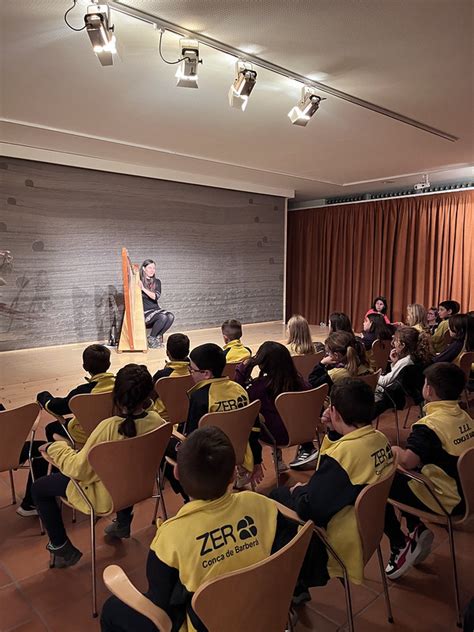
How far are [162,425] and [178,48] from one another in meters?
2.78

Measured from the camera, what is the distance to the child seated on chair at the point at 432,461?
194 centimetres

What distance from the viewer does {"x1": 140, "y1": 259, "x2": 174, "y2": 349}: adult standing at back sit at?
766cm

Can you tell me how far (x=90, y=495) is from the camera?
6.48 ft

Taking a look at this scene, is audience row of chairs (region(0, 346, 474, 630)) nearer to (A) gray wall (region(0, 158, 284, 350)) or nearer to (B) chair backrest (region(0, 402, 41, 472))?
(B) chair backrest (region(0, 402, 41, 472))

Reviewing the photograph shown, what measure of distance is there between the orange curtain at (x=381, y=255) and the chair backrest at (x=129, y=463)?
8.16 metres

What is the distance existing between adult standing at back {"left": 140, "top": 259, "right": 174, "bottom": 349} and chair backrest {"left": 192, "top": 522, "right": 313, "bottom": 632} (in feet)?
21.5

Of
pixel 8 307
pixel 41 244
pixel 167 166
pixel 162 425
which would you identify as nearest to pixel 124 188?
pixel 167 166

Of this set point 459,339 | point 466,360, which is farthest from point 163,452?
point 459,339

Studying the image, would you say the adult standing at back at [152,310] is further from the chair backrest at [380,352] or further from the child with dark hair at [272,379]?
the child with dark hair at [272,379]

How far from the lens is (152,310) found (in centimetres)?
771

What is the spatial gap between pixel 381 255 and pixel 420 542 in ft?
27.9

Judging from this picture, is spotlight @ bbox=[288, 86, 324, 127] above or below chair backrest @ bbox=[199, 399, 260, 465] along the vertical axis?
above

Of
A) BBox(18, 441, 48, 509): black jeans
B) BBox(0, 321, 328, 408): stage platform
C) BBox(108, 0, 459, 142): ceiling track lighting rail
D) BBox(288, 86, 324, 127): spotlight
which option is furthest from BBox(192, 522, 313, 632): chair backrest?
BBox(0, 321, 328, 408): stage platform

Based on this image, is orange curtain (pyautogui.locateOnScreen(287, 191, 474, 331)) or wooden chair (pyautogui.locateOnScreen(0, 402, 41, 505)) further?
orange curtain (pyautogui.locateOnScreen(287, 191, 474, 331))
